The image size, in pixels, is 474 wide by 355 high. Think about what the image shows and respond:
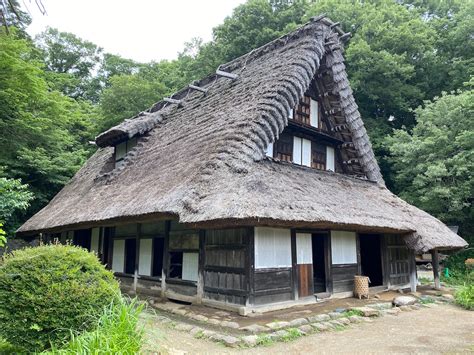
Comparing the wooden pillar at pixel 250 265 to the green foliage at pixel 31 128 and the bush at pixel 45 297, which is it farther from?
the green foliage at pixel 31 128

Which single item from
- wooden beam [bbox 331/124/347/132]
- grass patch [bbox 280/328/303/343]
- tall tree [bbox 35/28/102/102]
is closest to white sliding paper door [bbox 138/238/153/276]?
grass patch [bbox 280/328/303/343]

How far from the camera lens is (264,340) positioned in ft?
19.6

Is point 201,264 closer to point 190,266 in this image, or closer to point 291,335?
point 190,266

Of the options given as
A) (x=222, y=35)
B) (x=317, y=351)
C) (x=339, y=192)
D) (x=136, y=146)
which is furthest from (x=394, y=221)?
(x=222, y=35)

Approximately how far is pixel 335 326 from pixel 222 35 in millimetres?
23289

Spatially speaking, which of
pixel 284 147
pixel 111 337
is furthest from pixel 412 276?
pixel 111 337

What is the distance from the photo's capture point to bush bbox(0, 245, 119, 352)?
4391 mm

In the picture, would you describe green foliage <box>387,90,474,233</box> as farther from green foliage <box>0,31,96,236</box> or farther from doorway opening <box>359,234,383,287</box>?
green foliage <box>0,31,96,236</box>

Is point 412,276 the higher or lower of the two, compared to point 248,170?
lower

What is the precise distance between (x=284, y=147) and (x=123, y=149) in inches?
277

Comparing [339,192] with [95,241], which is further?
[95,241]

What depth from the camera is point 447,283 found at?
48.1 ft

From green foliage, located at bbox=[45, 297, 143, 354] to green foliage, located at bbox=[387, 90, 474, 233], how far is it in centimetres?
1524

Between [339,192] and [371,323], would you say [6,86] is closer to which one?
[339,192]
